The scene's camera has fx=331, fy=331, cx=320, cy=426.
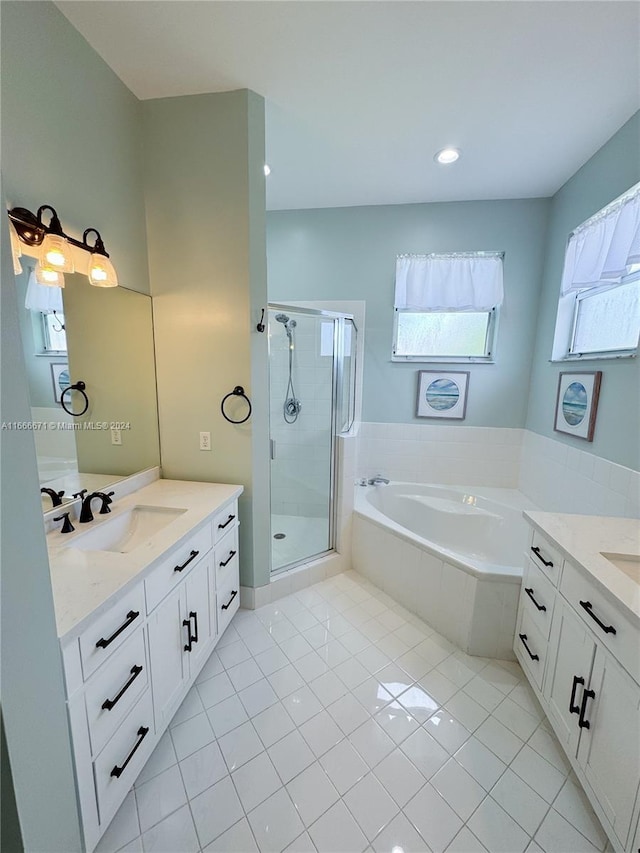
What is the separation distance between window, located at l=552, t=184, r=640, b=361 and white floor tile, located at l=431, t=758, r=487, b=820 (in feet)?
6.76

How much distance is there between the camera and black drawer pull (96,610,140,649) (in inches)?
37.5

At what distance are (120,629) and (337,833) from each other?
0.99m

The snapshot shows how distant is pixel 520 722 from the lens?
147 centimetres

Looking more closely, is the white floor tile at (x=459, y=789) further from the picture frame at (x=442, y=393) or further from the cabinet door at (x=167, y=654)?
the picture frame at (x=442, y=393)

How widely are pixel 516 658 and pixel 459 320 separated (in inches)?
97.1

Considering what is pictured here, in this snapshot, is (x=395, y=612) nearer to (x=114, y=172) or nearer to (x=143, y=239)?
(x=143, y=239)

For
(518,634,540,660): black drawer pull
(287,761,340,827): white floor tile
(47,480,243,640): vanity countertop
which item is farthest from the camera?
(518,634,540,660): black drawer pull

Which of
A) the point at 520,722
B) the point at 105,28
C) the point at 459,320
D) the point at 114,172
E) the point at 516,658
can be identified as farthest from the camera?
the point at 459,320

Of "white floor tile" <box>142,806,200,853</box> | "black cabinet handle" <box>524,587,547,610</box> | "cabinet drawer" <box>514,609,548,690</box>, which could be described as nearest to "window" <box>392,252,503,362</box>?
"black cabinet handle" <box>524,587,547,610</box>

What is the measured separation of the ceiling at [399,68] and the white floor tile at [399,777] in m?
2.90

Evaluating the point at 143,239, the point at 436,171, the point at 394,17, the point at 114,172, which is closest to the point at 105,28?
the point at 114,172

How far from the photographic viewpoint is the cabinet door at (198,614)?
148cm

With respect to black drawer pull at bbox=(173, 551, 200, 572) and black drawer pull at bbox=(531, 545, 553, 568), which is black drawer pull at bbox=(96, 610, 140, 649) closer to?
black drawer pull at bbox=(173, 551, 200, 572)

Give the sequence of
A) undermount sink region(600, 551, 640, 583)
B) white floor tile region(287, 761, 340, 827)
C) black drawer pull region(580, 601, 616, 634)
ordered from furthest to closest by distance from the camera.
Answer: undermount sink region(600, 551, 640, 583) → white floor tile region(287, 761, 340, 827) → black drawer pull region(580, 601, 616, 634)
